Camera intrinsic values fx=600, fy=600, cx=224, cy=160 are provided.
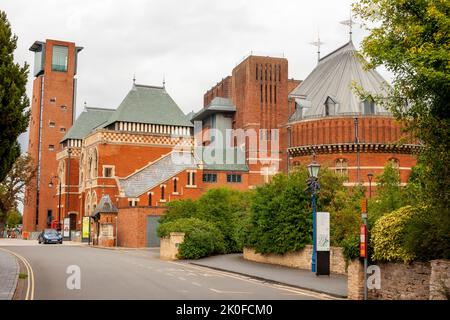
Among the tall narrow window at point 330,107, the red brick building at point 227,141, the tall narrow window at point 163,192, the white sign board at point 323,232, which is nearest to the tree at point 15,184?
the red brick building at point 227,141

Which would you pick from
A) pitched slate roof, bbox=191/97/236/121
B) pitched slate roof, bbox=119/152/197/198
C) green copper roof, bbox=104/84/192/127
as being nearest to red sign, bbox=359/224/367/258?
pitched slate roof, bbox=119/152/197/198

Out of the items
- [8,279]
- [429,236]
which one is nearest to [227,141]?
[8,279]

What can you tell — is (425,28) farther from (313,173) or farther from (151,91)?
(151,91)

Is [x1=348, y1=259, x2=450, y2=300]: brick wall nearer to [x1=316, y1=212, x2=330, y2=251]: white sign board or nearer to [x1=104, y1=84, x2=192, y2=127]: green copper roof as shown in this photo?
[x1=316, y1=212, x2=330, y2=251]: white sign board

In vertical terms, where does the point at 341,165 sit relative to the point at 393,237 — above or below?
A: above

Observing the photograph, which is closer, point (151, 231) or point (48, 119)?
point (151, 231)

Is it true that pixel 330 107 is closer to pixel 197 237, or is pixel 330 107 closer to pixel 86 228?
pixel 86 228

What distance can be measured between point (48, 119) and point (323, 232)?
7738cm

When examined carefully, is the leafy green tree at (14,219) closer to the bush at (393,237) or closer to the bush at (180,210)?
the bush at (180,210)

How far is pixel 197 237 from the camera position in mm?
34688

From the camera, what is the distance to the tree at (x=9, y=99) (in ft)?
67.9

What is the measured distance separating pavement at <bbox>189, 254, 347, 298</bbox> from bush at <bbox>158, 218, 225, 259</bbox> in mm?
1541

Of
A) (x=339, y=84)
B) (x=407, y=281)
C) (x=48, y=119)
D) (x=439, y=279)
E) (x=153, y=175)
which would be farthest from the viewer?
(x=48, y=119)
